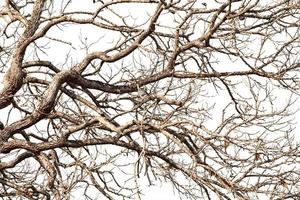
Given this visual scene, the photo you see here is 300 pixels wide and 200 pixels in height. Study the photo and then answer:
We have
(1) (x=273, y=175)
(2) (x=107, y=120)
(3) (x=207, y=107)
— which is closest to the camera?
(1) (x=273, y=175)

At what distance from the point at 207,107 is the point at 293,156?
1.58 meters

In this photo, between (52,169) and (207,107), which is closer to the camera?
(207,107)

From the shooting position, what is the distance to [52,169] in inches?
383

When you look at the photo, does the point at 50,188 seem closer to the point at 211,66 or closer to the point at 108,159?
the point at 108,159

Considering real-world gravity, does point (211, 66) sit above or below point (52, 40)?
below

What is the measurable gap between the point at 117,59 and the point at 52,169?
196 centimetres

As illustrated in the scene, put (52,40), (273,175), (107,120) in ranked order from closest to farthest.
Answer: (273,175) → (107,120) → (52,40)

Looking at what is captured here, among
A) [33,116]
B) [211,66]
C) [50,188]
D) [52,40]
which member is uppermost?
[52,40]

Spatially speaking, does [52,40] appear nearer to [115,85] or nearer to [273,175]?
[115,85]

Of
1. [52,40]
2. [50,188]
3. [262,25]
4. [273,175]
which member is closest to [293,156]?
[273,175]

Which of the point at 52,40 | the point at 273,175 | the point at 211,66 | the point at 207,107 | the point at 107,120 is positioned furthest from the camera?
the point at 52,40

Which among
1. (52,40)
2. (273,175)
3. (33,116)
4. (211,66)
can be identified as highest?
(52,40)

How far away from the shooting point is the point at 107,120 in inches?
325

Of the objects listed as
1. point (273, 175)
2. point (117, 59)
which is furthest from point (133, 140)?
point (273, 175)
